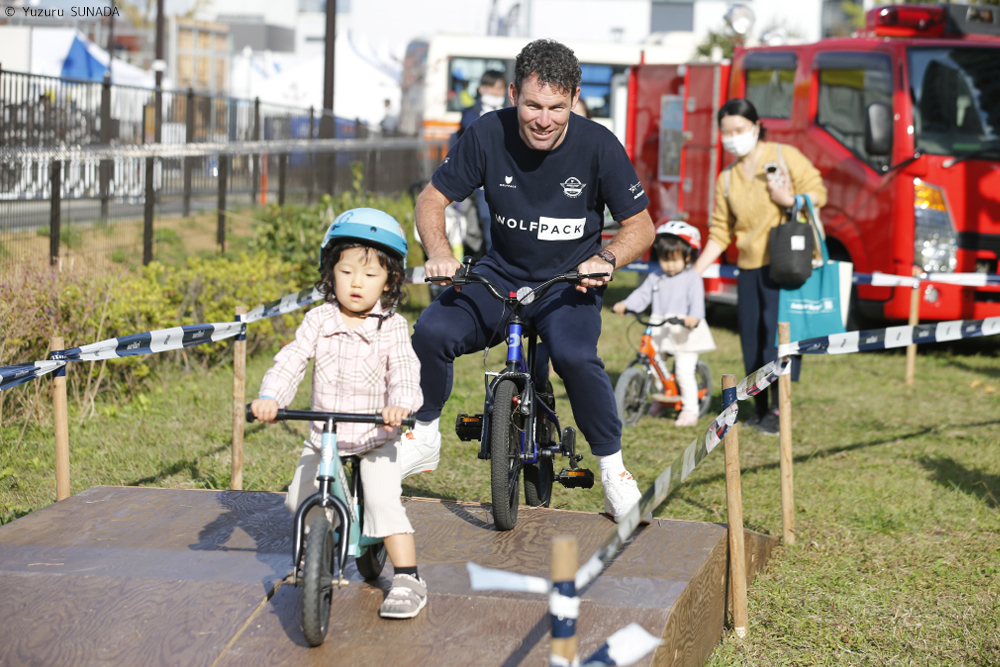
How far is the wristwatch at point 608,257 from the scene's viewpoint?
4320mm

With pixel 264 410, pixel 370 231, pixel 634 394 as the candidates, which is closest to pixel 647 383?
pixel 634 394

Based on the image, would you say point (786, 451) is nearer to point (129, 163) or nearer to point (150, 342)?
point (150, 342)

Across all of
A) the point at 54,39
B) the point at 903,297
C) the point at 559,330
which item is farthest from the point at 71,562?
the point at 54,39

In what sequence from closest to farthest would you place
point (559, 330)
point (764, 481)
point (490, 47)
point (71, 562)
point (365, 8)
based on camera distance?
point (71, 562) < point (559, 330) < point (764, 481) < point (490, 47) < point (365, 8)

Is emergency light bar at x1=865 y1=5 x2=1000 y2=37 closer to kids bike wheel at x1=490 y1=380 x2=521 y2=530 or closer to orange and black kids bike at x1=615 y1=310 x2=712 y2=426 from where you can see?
orange and black kids bike at x1=615 y1=310 x2=712 y2=426

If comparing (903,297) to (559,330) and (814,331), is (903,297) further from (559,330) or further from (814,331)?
(559,330)

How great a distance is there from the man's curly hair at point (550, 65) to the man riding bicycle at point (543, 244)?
0.17 feet

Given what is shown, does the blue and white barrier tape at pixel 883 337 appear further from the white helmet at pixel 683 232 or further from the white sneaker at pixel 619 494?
the white helmet at pixel 683 232

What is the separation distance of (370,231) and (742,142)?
13.9ft

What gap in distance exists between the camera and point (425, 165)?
891 inches

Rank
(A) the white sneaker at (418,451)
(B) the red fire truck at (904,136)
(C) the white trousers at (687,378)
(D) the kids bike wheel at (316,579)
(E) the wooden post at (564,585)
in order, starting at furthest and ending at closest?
1. (B) the red fire truck at (904,136)
2. (C) the white trousers at (687,378)
3. (A) the white sneaker at (418,451)
4. (D) the kids bike wheel at (316,579)
5. (E) the wooden post at (564,585)

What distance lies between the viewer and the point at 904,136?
9836 millimetres

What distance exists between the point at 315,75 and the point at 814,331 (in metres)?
27.3

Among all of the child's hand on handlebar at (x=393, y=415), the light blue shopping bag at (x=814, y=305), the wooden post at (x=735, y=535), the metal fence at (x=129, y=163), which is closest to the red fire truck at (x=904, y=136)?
the light blue shopping bag at (x=814, y=305)
